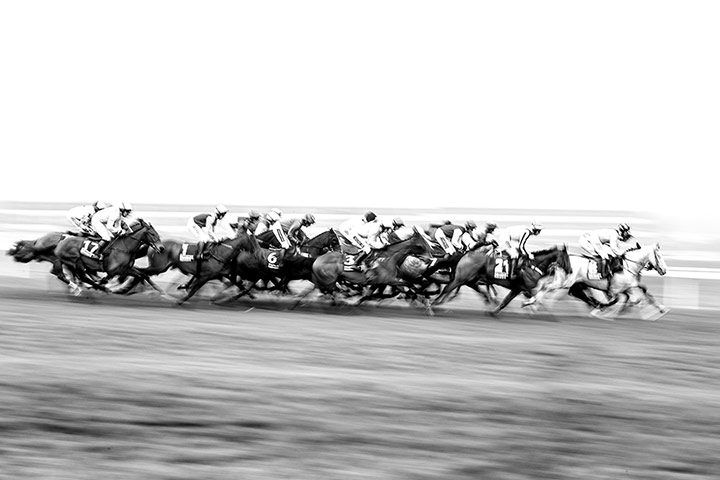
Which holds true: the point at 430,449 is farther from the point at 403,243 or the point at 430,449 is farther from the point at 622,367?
the point at 403,243

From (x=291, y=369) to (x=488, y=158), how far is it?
18.0 m

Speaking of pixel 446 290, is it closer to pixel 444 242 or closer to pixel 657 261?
pixel 444 242

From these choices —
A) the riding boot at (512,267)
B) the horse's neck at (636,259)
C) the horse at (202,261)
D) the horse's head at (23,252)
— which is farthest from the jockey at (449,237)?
the horse's head at (23,252)

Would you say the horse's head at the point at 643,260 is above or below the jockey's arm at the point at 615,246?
below

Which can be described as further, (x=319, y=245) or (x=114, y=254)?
(x=319, y=245)

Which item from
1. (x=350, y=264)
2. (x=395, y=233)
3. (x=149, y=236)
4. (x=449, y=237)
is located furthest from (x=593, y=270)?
(x=149, y=236)

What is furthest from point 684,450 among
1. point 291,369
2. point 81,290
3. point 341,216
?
point 341,216

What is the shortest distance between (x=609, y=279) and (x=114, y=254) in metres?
6.39

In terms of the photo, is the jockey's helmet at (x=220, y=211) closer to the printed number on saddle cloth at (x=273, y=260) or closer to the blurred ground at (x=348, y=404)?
the printed number on saddle cloth at (x=273, y=260)

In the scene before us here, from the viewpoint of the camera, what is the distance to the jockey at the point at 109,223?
49.2ft

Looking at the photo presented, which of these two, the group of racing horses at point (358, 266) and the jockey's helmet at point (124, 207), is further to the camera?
the jockey's helmet at point (124, 207)

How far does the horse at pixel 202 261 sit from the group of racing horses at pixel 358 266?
0.04 ft

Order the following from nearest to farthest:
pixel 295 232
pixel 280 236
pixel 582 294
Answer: pixel 582 294 < pixel 280 236 < pixel 295 232

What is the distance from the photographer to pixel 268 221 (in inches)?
617
